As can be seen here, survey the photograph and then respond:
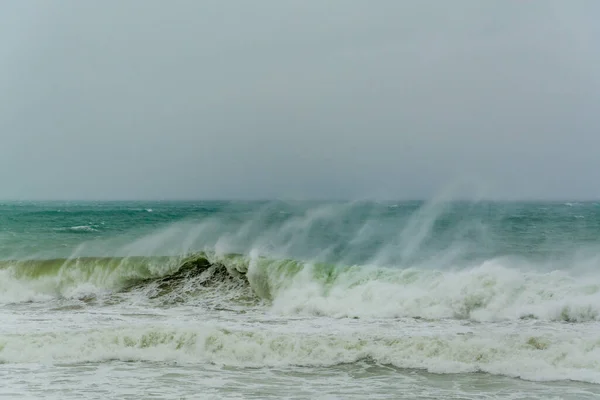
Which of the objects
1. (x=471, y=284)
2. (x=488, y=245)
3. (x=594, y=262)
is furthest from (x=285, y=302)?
(x=488, y=245)

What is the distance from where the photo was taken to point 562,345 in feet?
29.8

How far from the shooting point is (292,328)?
1088 cm

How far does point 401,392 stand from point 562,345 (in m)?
3.28

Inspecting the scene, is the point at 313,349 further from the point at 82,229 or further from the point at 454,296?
the point at 82,229

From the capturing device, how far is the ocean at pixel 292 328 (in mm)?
7977

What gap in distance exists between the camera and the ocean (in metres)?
7.98

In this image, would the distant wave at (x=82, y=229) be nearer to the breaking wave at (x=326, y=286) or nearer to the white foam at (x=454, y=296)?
the breaking wave at (x=326, y=286)

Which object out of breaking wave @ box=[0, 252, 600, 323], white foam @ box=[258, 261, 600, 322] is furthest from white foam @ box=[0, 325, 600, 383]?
Result: breaking wave @ box=[0, 252, 600, 323]

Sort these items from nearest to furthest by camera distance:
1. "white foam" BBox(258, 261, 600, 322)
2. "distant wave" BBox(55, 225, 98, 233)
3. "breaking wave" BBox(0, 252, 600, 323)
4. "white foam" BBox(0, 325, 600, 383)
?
"white foam" BBox(0, 325, 600, 383)
"white foam" BBox(258, 261, 600, 322)
"breaking wave" BBox(0, 252, 600, 323)
"distant wave" BBox(55, 225, 98, 233)

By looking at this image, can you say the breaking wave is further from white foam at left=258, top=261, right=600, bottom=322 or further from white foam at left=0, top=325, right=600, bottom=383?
white foam at left=0, top=325, right=600, bottom=383

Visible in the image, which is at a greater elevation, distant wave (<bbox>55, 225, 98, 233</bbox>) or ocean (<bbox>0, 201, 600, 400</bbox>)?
distant wave (<bbox>55, 225, 98, 233</bbox>)

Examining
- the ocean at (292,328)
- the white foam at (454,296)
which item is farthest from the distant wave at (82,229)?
the white foam at (454,296)

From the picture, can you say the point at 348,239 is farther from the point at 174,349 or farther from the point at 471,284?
the point at 174,349

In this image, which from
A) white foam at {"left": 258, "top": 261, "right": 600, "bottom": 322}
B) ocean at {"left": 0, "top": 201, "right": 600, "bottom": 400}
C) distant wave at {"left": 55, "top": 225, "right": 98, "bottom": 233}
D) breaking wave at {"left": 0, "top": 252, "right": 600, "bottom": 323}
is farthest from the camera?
distant wave at {"left": 55, "top": 225, "right": 98, "bottom": 233}
